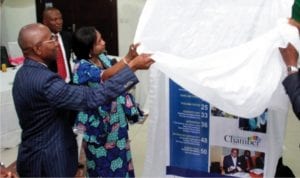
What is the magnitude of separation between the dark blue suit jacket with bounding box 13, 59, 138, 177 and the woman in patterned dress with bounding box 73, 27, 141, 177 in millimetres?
262

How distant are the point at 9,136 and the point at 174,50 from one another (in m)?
2.37

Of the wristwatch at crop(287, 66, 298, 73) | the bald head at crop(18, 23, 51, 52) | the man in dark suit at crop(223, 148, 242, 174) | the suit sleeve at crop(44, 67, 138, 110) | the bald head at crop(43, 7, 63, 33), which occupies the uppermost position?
the bald head at crop(43, 7, 63, 33)

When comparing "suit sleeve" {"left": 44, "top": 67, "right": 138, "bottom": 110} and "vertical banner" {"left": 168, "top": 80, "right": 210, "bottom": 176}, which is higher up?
"suit sleeve" {"left": 44, "top": 67, "right": 138, "bottom": 110}

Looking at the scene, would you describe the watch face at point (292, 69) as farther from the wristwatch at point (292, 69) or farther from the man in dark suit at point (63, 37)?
the man in dark suit at point (63, 37)

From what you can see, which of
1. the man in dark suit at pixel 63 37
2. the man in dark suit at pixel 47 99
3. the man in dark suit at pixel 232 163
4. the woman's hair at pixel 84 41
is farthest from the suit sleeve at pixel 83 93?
the man in dark suit at pixel 63 37

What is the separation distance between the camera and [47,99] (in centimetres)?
160

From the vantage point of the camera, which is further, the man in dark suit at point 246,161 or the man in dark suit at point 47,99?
the man in dark suit at point 246,161

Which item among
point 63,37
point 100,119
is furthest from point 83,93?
point 63,37

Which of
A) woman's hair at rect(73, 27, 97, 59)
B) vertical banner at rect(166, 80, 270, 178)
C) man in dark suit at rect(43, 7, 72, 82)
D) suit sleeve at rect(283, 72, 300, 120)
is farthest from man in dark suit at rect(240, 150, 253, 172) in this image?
man in dark suit at rect(43, 7, 72, 82)

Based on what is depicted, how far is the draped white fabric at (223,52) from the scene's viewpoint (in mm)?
1493

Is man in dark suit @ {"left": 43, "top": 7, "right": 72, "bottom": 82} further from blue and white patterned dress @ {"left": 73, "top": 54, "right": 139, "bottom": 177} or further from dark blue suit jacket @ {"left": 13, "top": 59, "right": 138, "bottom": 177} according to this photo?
dark blue suit jacket @ {"left": 13, "top": 59, "right": 138, "bottom": 177}

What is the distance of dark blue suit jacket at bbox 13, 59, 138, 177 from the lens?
5.26 feet

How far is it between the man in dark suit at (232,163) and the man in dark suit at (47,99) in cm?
59

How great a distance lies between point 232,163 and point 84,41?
3.25 ft
